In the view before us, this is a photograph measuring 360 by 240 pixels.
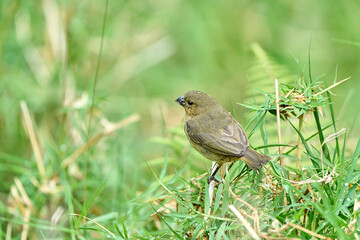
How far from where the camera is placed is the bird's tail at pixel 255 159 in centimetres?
321

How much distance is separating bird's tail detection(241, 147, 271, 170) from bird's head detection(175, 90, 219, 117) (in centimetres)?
122

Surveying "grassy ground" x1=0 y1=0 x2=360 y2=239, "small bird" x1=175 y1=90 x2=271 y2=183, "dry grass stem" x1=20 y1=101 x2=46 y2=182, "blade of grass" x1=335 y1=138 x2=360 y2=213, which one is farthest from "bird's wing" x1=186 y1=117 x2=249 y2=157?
"dry grass stem" x1=20 y1=101 x2=46 y2=182

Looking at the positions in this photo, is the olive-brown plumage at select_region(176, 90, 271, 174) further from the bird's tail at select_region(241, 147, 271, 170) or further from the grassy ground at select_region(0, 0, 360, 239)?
the grassy ground at select_region(0, 0, 360, 239)

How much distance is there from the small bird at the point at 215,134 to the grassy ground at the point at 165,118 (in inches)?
3.9

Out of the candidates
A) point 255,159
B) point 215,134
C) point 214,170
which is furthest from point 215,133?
point 255,159

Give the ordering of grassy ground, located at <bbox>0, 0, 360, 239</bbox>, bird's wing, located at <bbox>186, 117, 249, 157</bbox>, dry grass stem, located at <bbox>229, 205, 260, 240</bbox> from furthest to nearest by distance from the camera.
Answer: bird's wing, located at <bbox>186, 117, 249, 157</bbox> < grassy ground, located at <bbox>0, 0, 360, 239</bbox> < dry grass stem, located at <bbox>229, 205, 260, 240</bbox>

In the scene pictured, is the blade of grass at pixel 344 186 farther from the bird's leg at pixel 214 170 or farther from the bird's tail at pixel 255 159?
the bird's leg at pixel 214 170

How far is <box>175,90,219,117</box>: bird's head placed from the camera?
453 centimetres

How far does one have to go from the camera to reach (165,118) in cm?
662

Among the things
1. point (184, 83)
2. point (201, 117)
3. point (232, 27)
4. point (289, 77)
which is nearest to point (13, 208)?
point (201, 117)

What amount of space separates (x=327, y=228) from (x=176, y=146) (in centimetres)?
219

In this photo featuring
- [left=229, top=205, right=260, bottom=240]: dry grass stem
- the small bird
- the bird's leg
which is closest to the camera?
[left=229, top=205, right=260, bottom=240]: dry grass stem

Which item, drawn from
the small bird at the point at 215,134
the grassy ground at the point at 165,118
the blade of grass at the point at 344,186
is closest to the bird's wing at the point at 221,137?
the small bird at the point at 215,134

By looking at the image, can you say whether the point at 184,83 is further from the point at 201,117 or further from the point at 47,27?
the point at 201,117
